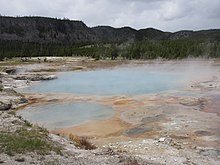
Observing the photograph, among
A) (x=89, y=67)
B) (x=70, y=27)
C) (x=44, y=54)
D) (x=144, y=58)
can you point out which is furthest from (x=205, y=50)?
(x=70, y=27)

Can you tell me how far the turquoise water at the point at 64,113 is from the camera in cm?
2017

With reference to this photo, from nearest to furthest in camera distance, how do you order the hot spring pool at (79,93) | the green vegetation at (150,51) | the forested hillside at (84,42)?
the hot spring pool at (79,93), the green vegetation at (150,51), the forested hillside at (84,42)

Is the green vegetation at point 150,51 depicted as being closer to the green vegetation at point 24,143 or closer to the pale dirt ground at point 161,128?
the pale dirt ground at point 161,128

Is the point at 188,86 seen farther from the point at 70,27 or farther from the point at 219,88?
the point at 70,27

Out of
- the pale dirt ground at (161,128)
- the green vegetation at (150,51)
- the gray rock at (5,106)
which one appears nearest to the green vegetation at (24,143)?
the pale dirt ground at (161,128)

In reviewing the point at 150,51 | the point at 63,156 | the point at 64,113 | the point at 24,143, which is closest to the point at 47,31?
the point at 150,51

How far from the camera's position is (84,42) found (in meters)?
133

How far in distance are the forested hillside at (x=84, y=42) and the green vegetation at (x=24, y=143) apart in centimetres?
5944

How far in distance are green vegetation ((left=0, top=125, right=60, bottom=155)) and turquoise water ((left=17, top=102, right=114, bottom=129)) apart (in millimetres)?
6013

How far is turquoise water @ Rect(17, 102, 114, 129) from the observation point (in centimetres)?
2017

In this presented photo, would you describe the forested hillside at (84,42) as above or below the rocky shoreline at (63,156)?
above

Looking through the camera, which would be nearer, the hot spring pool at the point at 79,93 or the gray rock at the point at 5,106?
the hot spring pool at the point at 79,93

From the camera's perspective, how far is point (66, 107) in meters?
24.6

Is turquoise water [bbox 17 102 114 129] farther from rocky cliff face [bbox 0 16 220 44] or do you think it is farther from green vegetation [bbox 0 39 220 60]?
rocky cliff face [bbox 0 16 220 44]
